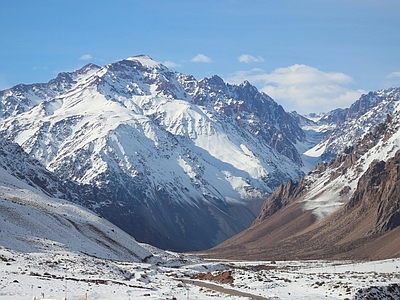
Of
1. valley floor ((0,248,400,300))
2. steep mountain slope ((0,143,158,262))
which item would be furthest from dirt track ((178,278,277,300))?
steep mountain slope ((0,143,158,262))

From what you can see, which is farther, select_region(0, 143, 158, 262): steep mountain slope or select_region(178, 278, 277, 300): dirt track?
select_region(0, 143, 158, 262): steep mountain slope

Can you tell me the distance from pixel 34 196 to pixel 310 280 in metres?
97.6

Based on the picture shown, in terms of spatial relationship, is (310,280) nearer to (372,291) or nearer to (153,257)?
(372,291)

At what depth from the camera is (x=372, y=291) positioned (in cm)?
5766

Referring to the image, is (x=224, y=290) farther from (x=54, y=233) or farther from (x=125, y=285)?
(x=54, y=233)

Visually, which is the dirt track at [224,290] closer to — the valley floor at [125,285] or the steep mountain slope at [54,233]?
the valley floor at [125,285]

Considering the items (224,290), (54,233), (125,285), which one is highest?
(54,233)

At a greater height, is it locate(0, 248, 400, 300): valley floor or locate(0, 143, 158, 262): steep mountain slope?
locate(0, 143, 158, 262): steep mountain slope

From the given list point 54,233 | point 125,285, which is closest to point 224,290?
point 125,285

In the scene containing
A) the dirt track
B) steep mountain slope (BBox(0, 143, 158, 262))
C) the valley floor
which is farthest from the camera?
steep mountain slope (BBox(0, 143, 158, 262))

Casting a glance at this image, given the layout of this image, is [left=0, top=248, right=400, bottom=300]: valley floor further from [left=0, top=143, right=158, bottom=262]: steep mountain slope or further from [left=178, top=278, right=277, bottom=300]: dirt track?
[left=0, top=143, right=158, bottom=262]: steep mountain slope

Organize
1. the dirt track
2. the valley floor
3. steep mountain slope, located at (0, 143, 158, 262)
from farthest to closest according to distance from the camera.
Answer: steep mountain slope, located at (0, 143, 158, 262) → the dirt track → the valley floor

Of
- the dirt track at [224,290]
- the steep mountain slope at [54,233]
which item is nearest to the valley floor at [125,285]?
the dirt track at [224,290]

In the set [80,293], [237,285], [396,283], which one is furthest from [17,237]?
[396,283]
